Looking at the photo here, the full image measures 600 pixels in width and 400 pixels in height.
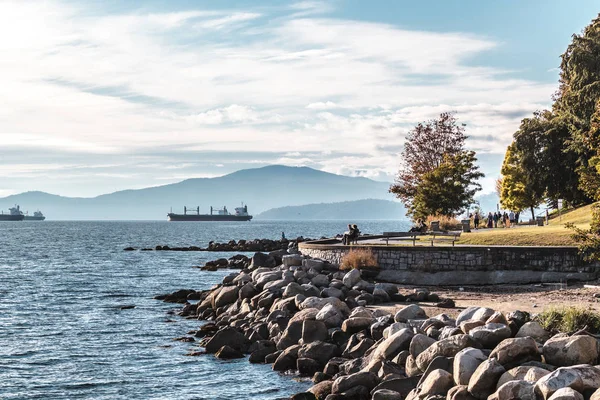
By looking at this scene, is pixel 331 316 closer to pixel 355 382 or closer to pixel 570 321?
pixel 355 382

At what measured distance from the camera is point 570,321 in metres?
15.4

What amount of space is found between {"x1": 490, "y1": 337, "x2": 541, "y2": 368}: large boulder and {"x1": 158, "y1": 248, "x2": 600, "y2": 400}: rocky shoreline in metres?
0.02

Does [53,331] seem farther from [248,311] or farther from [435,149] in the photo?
[435,149]

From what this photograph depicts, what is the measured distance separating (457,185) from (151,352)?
40.0m

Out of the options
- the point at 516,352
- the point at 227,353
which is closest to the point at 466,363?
the point at 516,352

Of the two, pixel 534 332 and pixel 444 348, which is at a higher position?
pixel 534 332

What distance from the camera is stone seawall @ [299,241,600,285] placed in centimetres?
2697

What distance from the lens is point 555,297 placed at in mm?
22094

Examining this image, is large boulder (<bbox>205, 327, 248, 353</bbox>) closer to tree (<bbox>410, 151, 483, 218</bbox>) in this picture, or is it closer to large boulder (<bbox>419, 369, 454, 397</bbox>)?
large boulder (<bbox>419, 369, 454, 397</bbox>)

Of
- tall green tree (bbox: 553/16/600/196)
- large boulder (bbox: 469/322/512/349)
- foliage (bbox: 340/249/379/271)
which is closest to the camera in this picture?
large boulder (bbox: 469/322/512/349)

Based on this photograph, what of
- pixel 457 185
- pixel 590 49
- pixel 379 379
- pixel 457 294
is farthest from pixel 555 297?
pixel 457 185

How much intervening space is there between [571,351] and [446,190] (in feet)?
145

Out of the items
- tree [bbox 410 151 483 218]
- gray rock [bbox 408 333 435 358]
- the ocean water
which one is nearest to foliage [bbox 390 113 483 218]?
tree [bbox 410 151 483 218]

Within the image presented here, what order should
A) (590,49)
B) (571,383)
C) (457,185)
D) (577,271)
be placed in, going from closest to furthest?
(571,383), (577,271), (590,49), (457,185)
